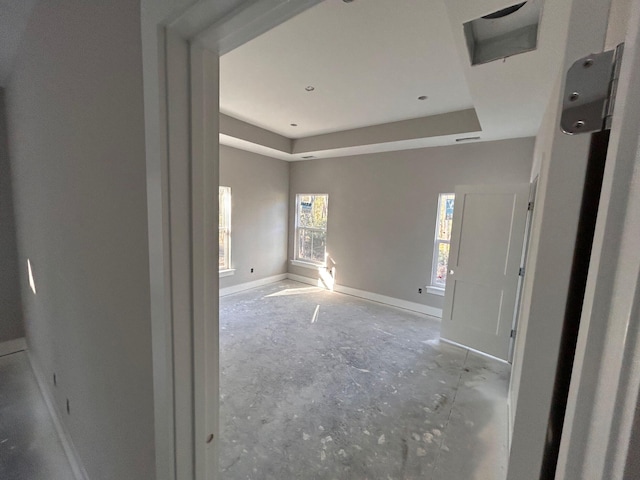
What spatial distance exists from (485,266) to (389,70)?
2.27 metres

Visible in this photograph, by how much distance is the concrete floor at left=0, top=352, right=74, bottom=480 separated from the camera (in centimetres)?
161

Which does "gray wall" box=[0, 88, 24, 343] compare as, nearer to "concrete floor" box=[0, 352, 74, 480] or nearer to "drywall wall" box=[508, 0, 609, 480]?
"concrete floor" box=[0, 352, 74, 480]

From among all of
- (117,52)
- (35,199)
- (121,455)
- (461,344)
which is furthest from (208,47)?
(461,344)

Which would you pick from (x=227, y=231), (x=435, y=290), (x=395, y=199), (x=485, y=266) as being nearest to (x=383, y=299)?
(x=435, y=290)

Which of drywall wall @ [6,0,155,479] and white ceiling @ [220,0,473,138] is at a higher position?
white ceiling @ [220,0,473,138]

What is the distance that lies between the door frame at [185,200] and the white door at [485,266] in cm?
302

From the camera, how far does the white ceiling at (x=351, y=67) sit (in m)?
1.81

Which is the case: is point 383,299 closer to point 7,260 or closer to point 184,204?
point 184,204

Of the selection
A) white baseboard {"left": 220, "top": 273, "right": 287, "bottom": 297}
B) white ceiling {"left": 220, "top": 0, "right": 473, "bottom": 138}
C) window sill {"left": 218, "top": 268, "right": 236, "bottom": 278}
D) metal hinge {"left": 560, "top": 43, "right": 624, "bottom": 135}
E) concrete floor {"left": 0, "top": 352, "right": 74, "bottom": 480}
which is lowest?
concrete floor {"left": 0, "top": 352, "right": 74, "bottom": 480}

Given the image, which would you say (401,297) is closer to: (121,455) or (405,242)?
(405,242)

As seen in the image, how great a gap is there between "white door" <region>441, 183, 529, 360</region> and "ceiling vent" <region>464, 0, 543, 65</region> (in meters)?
1.47

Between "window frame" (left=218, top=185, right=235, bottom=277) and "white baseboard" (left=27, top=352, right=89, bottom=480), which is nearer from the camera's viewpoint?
"white baseboard" (left=27, top=352, right=89, bottom=480)

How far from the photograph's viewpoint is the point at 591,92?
34 cm

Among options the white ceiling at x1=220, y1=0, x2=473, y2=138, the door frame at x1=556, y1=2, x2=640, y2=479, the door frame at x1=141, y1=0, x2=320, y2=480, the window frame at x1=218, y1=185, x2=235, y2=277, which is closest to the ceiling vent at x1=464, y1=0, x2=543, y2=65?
the white ceiling at x1=220, y1=0, x2=473, y2=138
